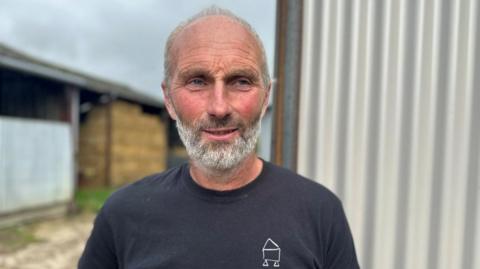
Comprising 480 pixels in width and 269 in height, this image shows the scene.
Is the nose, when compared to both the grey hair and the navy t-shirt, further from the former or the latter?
the navy t-shirt

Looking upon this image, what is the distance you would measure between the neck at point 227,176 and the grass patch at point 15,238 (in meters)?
6.96

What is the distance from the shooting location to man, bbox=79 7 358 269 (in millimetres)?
1562

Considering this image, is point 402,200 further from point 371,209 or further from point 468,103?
point 468,103

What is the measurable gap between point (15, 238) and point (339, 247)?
26.6ft

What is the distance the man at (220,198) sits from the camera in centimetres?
156

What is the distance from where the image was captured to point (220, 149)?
1.59 metres

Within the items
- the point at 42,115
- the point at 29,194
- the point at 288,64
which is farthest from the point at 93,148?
the point at 288,64

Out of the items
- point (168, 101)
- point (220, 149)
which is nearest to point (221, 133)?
point (220, 149)

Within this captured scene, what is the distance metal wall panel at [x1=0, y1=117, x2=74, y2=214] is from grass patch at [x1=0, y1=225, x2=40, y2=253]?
1.84 ft

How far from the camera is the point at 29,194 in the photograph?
9711mm

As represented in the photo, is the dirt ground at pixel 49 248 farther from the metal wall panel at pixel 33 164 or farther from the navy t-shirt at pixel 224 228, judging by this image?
the navy t-shirt at pixel 224 228

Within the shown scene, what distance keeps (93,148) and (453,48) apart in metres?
13.2

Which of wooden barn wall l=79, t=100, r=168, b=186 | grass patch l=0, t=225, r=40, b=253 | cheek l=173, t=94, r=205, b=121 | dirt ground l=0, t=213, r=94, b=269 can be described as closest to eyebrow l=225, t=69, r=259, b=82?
cheek l=173, t=94, r=205, b=121

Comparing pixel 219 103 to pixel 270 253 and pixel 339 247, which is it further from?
pixel 339 247
